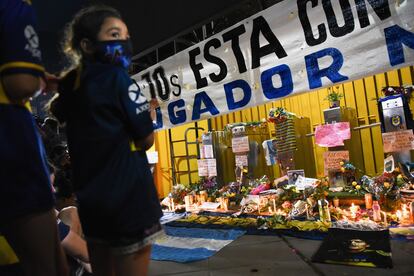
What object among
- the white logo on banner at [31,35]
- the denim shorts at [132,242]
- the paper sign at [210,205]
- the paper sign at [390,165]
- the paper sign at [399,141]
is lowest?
the paper sign at [210,205]

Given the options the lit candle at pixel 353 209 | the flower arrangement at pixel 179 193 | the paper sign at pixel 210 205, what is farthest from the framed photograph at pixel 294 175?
the flower arrangement at pixel 179 193

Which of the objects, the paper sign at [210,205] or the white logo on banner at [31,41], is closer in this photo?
the white logo on banner at [31,41]

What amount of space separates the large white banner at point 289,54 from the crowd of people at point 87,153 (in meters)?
2.11

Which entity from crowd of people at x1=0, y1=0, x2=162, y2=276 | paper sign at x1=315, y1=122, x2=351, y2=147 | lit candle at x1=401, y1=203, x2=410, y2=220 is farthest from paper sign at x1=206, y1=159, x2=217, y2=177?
crowd of people at x1=0, y1=0, x2=162, y2=276

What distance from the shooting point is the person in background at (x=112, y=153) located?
3.97 feet

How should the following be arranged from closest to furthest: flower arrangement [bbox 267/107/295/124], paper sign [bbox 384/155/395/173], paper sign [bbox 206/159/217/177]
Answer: paper sign [bbox 384/155/395/173], flower arrangement [bbox 267/107/295/124], paper sign [bbox 206/159/217/177]

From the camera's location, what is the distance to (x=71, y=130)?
53.7 inches

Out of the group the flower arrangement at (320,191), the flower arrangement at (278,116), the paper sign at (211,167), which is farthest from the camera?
the paper sign at (211,167)

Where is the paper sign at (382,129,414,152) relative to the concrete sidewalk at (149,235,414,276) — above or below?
above

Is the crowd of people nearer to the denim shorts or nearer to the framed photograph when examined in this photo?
the denim shorts

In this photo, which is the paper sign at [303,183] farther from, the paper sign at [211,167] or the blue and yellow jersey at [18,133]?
the blue and yellow jersey at [18,133]

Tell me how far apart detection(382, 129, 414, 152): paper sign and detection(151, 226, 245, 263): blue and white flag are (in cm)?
193

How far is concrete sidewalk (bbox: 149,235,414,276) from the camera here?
2.36 m

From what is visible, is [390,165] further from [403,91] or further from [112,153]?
[112,153]
